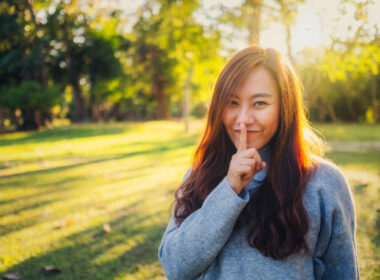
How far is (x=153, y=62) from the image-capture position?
27.5 metres

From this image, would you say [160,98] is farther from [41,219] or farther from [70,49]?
[41,219]

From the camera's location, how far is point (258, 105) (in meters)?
1.42

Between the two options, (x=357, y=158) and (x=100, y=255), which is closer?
(x=100, y=255)

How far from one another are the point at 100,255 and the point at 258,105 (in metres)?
2.60

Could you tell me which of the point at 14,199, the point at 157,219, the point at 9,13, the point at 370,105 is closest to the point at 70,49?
the point at 9,13

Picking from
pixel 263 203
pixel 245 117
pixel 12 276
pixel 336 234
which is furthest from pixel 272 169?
pixel 12 276

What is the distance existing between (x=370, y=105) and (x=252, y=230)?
3069 centimetres

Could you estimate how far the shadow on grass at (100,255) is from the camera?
284 cm

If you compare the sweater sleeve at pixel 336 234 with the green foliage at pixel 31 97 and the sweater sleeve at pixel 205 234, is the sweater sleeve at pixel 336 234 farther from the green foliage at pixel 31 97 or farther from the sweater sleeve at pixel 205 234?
the green foliage at pixel 31 97

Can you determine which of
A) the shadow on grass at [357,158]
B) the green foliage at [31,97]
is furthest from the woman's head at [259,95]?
the green foliage at [31,97]

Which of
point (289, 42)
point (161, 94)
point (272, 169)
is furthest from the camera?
point (161, 94)

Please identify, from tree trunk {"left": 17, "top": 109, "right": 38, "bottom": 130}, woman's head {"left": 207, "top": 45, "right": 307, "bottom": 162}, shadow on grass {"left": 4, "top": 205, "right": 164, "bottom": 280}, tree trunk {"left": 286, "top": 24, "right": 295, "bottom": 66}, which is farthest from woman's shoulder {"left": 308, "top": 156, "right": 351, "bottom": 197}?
tree trunk {"left": 17, "top": 109, "right": 38, "bottom": 130}

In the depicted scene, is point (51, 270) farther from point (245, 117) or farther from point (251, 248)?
point (245, 117)

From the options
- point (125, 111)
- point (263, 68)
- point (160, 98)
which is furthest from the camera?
point (125, 111)
